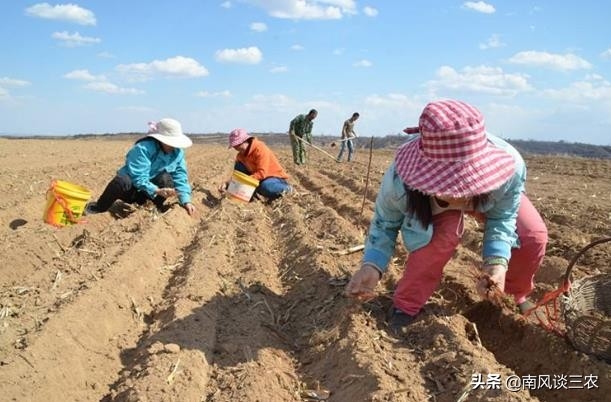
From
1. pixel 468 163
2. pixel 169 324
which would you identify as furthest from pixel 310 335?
pixel 468 163

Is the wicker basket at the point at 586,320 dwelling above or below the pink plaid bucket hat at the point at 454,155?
below

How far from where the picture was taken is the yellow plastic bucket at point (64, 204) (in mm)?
5516

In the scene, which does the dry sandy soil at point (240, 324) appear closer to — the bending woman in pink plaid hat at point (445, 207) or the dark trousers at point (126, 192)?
the bending woman in pink plaid hat at point (445, 207)

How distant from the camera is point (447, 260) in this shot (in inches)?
119

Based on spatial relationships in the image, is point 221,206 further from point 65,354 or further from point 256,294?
point 65,354

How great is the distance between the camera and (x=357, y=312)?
323cm

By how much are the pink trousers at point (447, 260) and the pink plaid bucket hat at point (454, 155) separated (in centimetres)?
46

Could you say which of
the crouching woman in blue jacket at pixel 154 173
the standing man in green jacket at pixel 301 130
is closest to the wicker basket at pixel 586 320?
the crouching woman in blue jacket at pixel 154 173

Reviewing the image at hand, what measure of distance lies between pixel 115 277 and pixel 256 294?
978 mm

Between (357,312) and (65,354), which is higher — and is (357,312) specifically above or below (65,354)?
above

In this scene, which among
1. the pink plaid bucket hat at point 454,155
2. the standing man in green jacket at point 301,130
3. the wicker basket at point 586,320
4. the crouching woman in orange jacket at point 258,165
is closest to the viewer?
the pink plaid bucket hat at point 454,155

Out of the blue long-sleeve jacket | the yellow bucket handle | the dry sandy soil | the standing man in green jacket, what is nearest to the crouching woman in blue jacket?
the blue long-sleeve jacket

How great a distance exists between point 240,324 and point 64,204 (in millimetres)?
2959

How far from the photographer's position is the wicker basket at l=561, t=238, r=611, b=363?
9.24 ft
